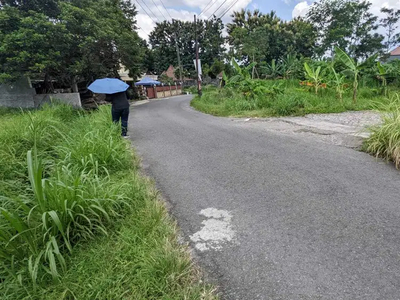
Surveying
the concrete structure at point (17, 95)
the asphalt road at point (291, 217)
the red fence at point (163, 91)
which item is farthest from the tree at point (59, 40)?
the red fence at point (163, 91)

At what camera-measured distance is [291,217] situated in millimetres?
2490

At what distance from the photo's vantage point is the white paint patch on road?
2156mm

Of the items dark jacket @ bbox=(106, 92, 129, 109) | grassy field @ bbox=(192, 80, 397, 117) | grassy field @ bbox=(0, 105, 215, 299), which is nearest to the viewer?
grassy field @ bbox=(0, 105, 215, 299)

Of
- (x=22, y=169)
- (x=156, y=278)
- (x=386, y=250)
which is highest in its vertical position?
(x=22, y=169)

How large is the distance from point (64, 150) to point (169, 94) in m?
30.9

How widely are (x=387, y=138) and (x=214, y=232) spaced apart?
3.81m

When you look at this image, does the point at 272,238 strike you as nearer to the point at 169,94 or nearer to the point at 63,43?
the point at 63,43

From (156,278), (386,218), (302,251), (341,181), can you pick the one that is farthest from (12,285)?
(341,181)

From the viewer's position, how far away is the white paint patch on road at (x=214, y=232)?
2156 mm

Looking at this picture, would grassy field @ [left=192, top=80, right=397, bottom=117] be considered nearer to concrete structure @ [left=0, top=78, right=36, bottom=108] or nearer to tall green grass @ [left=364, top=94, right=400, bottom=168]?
tall green grass @ [left=364, top=94, right=400, bottom=168]

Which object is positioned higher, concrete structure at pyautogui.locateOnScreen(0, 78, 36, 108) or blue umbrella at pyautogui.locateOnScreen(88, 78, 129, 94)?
concrete structure at pyautogui.locateOnScreen(0, 78, 36, 108)

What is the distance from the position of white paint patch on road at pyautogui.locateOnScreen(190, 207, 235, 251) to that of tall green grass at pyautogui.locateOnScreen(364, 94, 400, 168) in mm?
3108

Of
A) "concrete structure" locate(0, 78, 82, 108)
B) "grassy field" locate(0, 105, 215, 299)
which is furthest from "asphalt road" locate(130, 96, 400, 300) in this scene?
"concrete structure" locate(0, 78, 82, 108)

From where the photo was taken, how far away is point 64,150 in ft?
12.9
